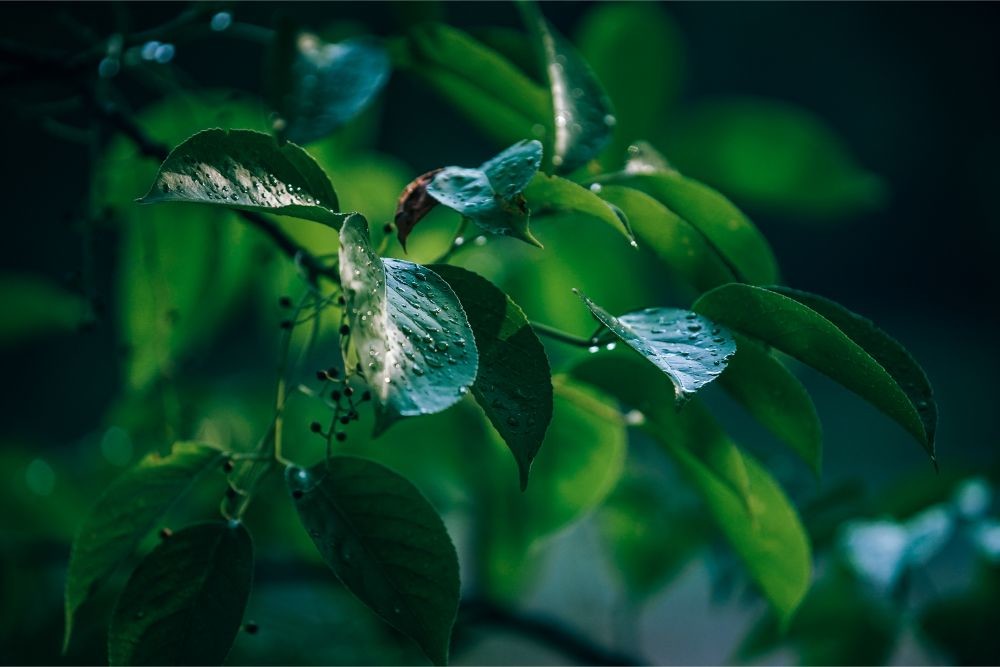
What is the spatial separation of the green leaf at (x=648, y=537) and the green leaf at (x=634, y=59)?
29 cm

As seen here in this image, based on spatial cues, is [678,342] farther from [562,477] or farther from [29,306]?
[29,306]

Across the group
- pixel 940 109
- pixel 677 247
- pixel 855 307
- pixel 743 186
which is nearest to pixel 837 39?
pixel 940 109

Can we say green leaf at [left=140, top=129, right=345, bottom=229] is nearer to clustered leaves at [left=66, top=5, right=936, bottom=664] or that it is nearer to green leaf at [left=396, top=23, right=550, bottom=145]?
clustered leaves at [left=66, top=5, right=936, bottom=664]

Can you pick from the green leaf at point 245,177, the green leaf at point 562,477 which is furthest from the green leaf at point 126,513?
the green leaf at point 562,477

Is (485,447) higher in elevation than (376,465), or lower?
lower

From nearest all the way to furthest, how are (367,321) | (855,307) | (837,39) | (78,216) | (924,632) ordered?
(367,321) < (78,216) < (924,632) < (855,307) < (837,39)

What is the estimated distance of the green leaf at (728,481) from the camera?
1.24ft

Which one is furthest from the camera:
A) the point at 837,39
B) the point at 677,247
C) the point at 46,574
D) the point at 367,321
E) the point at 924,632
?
the point at 837,39

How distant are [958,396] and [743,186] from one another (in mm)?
1025

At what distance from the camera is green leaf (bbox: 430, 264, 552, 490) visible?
0.24m

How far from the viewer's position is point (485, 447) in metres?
0.69

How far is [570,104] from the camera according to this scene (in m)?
0.37

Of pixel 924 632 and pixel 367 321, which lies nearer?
pixel 367 321

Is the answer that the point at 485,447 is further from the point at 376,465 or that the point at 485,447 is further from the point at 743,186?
the point at 376,465
